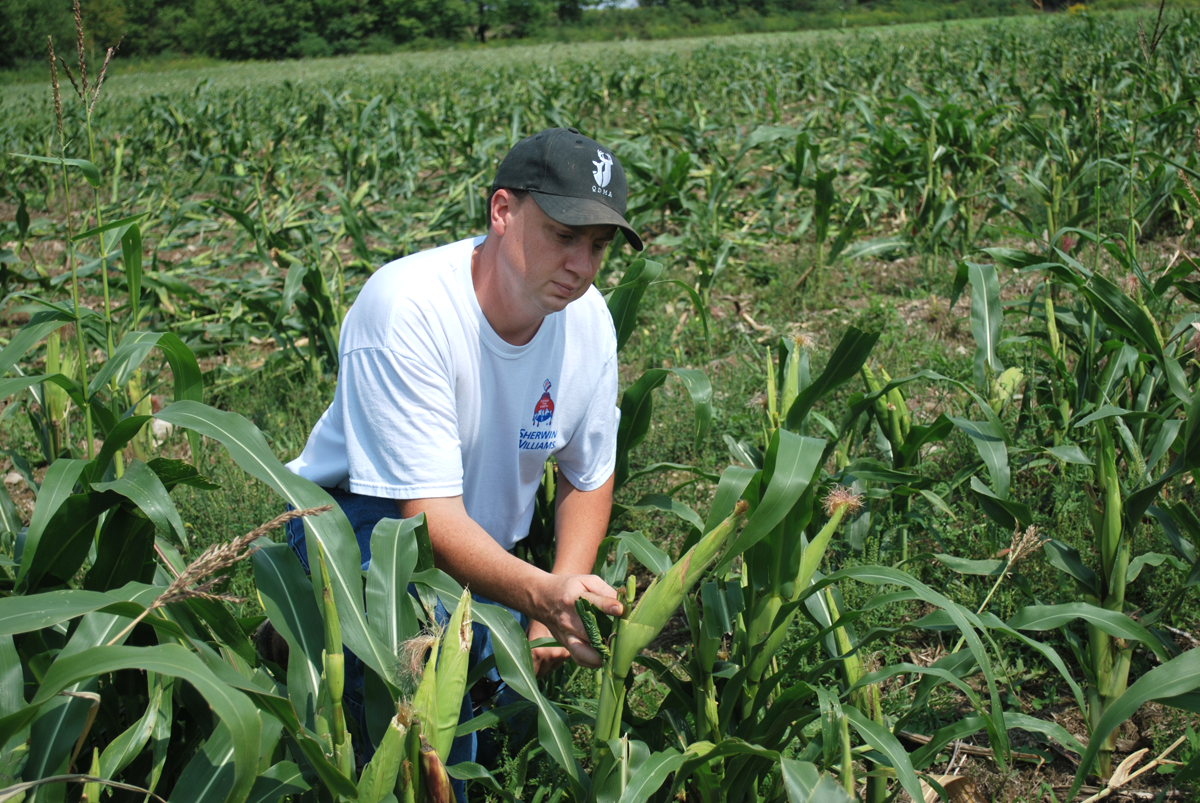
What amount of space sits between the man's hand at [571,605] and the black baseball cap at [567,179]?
0.79m

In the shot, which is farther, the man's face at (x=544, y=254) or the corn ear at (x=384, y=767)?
the man's face at (x=544, y=254)

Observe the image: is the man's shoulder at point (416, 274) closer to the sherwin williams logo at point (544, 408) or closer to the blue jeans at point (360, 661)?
the sherwin williams logo at point (544, 408)

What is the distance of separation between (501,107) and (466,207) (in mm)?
5044

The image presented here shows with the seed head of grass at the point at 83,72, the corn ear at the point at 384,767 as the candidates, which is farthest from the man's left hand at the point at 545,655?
the seed head of grass at the point at 83,72

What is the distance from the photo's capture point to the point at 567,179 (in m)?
1.85

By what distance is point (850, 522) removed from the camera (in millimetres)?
2602

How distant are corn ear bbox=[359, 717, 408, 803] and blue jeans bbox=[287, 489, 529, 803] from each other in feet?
1.91

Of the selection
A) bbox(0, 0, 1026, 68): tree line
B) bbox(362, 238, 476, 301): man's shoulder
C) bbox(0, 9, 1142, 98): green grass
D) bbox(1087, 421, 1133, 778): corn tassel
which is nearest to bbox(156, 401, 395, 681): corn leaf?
bbox(362, 238, 476, 301): man's shoulder

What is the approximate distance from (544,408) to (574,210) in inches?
21.5

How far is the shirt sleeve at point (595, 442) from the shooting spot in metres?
2.21

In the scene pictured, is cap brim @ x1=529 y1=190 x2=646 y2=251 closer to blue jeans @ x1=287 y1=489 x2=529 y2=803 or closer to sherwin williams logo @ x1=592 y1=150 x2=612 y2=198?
sherwin williams logo @ x1=592 y1=150 x2=612 y2=198

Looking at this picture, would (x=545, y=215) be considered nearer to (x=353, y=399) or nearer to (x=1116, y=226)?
(x=353, y=399)

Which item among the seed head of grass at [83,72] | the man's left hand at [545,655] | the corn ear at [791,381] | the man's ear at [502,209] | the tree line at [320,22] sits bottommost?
the man's left hand at [545,655]

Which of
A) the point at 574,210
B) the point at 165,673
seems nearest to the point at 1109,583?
the point at 574,210
